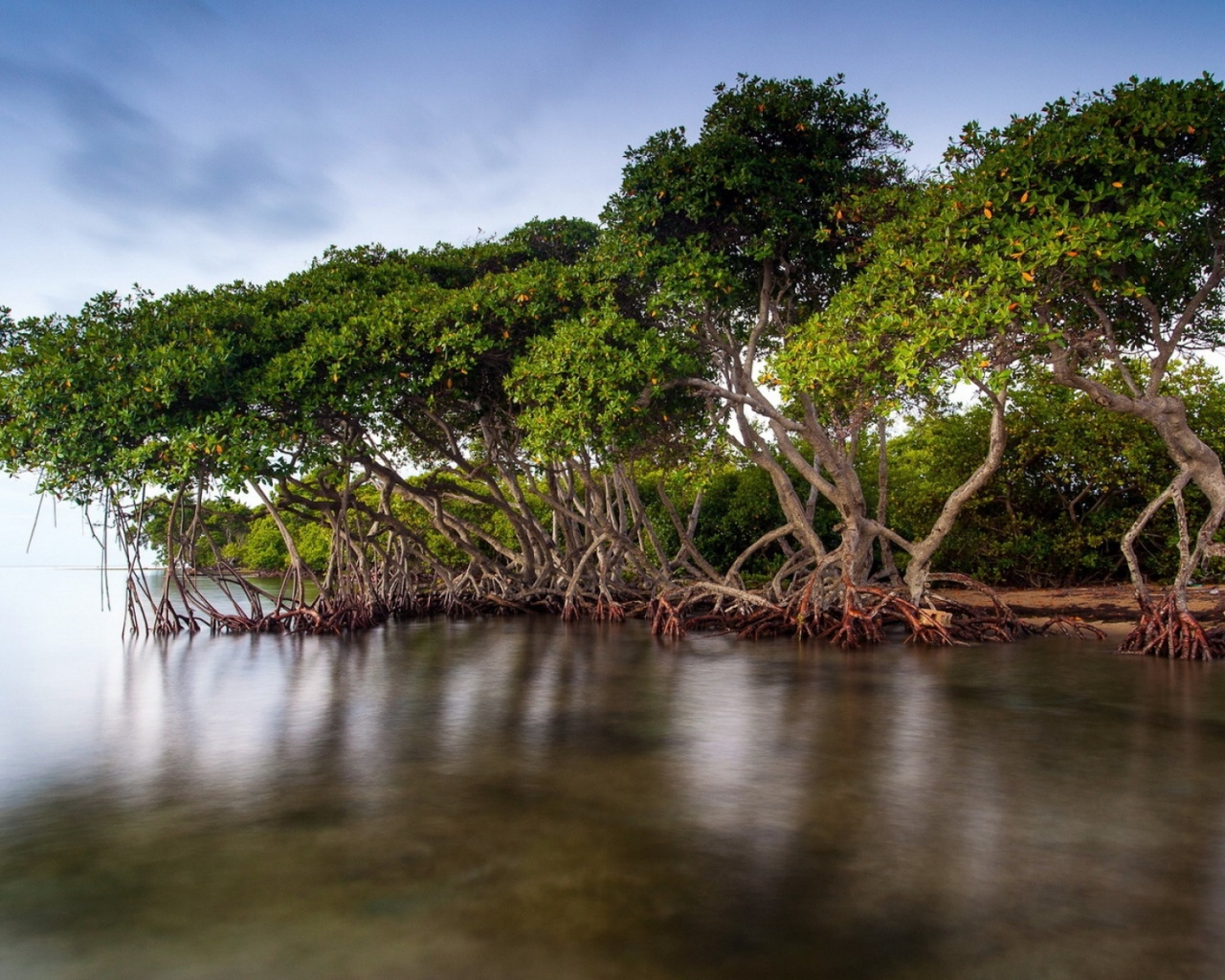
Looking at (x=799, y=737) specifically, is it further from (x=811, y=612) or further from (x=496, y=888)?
(x=811, y=612)

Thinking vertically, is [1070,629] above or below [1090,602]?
below

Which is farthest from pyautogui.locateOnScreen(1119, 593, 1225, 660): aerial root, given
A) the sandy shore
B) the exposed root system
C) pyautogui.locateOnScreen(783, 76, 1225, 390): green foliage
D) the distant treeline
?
pyautogui.locateOnScreen(783, 76, 1225, 390): green foliage

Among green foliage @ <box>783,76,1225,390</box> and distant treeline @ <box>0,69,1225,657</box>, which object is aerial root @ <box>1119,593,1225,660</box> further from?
green foliage @ <box>783,76,1225,390</box>

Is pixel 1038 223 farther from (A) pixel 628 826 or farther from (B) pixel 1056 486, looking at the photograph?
(B) pixel 1056 486

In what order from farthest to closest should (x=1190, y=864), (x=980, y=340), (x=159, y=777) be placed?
Answer: (x=980, y=340)
(x=159, y=777)
(x=1190, y=864)

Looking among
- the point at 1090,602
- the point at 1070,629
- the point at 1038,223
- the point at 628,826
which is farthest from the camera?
the point at 1090,602

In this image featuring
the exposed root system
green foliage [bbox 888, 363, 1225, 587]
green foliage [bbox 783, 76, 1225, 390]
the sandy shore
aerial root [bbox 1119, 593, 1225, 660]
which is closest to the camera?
green foliage [bbox 783, 76, 1225, 390]

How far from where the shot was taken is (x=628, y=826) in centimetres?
519

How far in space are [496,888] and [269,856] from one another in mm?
1359

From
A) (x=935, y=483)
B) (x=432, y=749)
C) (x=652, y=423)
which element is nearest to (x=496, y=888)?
(x=432, y=749)

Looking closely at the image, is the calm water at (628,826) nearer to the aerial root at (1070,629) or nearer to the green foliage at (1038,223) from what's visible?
the aerial root at (1070,629)

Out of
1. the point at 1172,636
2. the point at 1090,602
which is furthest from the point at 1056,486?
the point at 1172,636

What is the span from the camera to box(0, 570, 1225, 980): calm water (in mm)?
3676

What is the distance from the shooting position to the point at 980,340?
36.4 ft
